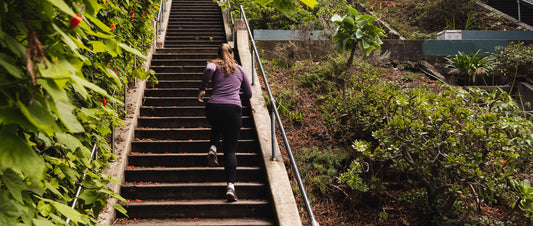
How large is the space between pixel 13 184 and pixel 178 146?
4199 mm

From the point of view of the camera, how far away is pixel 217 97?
4.41 meters

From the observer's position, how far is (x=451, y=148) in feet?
14.9

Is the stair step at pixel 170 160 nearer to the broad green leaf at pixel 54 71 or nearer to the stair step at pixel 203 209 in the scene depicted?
the stair step at pixel 203 209

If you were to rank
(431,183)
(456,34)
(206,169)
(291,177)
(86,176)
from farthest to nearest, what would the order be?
(456,34)
(291,177)
(206,169)
(431,183)
(86,176)

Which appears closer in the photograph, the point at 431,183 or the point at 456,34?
the point at 431,183

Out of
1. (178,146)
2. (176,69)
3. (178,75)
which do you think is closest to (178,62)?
(176,69)

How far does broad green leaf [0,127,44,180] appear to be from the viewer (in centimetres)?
105

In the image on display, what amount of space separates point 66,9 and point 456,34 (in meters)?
11.7

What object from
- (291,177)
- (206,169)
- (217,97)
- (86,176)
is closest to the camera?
(86,176)

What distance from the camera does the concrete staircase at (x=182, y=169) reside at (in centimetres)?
451

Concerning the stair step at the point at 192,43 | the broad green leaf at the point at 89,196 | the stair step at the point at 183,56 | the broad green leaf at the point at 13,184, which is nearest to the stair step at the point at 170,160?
the broad green leaf at the point at 89,196

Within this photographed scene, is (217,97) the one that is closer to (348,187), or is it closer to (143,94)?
(348,187)

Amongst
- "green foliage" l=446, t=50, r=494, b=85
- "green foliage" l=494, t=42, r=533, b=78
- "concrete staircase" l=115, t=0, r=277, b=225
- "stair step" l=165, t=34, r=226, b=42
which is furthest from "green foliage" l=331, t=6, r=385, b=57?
"stair step" l=165, t=34, r=226, b=42

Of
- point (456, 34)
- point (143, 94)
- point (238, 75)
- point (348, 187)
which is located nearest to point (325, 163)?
point (348, 187)
